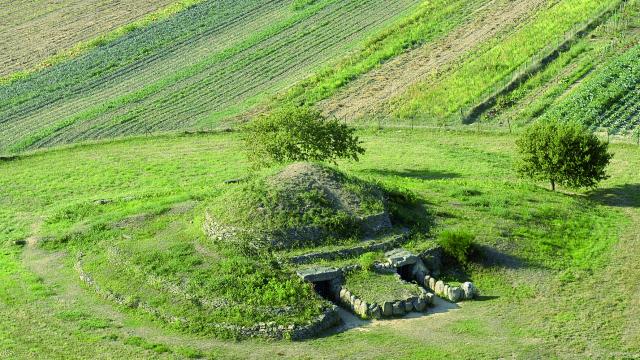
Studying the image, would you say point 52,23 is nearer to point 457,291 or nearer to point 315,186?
point 315,186

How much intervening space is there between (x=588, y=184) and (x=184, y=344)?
3302cm

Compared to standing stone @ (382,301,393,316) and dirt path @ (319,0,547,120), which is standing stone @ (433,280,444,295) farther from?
dirt path @ (319,0,547,120)

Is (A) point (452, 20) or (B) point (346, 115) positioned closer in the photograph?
(B) point (346, 115)

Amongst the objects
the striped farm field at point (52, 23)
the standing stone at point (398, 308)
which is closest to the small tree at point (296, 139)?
the standing stone at point (398, 308)

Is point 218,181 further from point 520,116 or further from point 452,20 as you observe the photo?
point 452,20

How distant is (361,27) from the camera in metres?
113

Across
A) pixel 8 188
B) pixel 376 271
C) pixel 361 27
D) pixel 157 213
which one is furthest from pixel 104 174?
pixel 361 27

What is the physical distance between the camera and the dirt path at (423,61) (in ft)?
310

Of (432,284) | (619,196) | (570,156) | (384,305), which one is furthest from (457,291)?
(619,196)

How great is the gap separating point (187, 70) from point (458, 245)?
59.5 meters

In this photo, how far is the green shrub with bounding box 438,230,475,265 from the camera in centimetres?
5375

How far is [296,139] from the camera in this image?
71375 mm

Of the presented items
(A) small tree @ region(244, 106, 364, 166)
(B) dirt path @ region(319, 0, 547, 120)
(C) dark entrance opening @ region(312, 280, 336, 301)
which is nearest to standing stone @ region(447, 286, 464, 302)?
(C) dark entrance opening @ region(312, 280, 336, 301)

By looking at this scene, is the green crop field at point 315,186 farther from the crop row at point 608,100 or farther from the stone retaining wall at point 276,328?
the crop row at point 608,100
